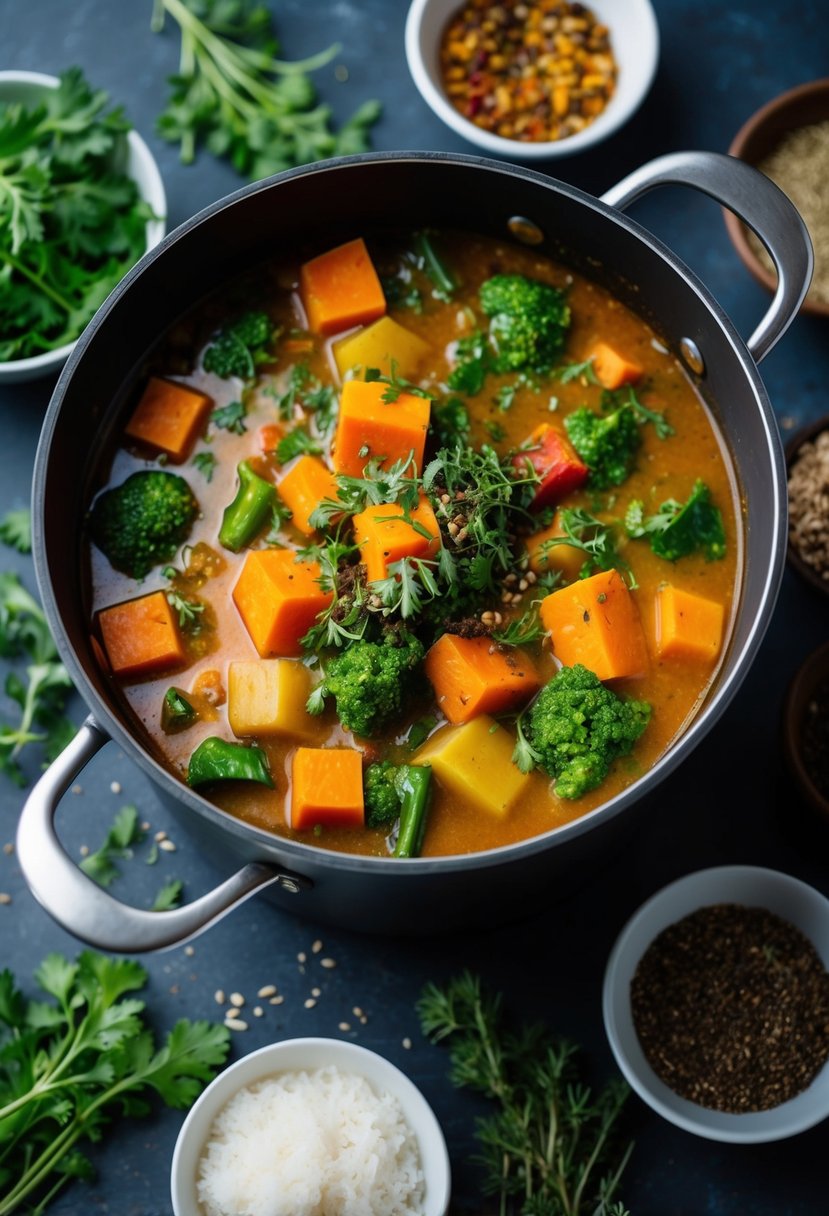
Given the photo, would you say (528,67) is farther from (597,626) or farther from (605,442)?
(597,626)

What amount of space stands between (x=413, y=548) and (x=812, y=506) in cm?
134

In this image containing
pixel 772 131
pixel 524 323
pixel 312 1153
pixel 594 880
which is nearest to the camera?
pixel 312 1153

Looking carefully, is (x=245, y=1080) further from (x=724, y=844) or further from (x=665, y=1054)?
(x=724, y=844)

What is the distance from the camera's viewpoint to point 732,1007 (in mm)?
3670

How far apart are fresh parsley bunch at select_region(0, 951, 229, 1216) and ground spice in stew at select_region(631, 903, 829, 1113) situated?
123 cm

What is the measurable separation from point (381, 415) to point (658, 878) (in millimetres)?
1581

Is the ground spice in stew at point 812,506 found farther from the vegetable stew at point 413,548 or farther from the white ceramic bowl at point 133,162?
the white ceramic bowl at point 133,162

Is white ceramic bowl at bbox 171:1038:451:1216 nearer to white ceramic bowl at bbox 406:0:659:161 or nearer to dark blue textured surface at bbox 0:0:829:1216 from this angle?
dark blue textured surface at bbox 0:0:829:1216

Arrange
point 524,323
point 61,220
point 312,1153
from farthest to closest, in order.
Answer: point 61,220
point 524,323
point 312,1153

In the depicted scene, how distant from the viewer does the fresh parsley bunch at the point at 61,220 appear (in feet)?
12.7

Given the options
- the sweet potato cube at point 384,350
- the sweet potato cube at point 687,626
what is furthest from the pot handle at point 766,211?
the sweet potato cube at point 384,350


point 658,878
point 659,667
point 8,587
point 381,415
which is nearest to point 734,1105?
point 658,878

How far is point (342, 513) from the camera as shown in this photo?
3.29 meters

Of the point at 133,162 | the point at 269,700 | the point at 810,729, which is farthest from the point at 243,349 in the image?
the point at 810,729
